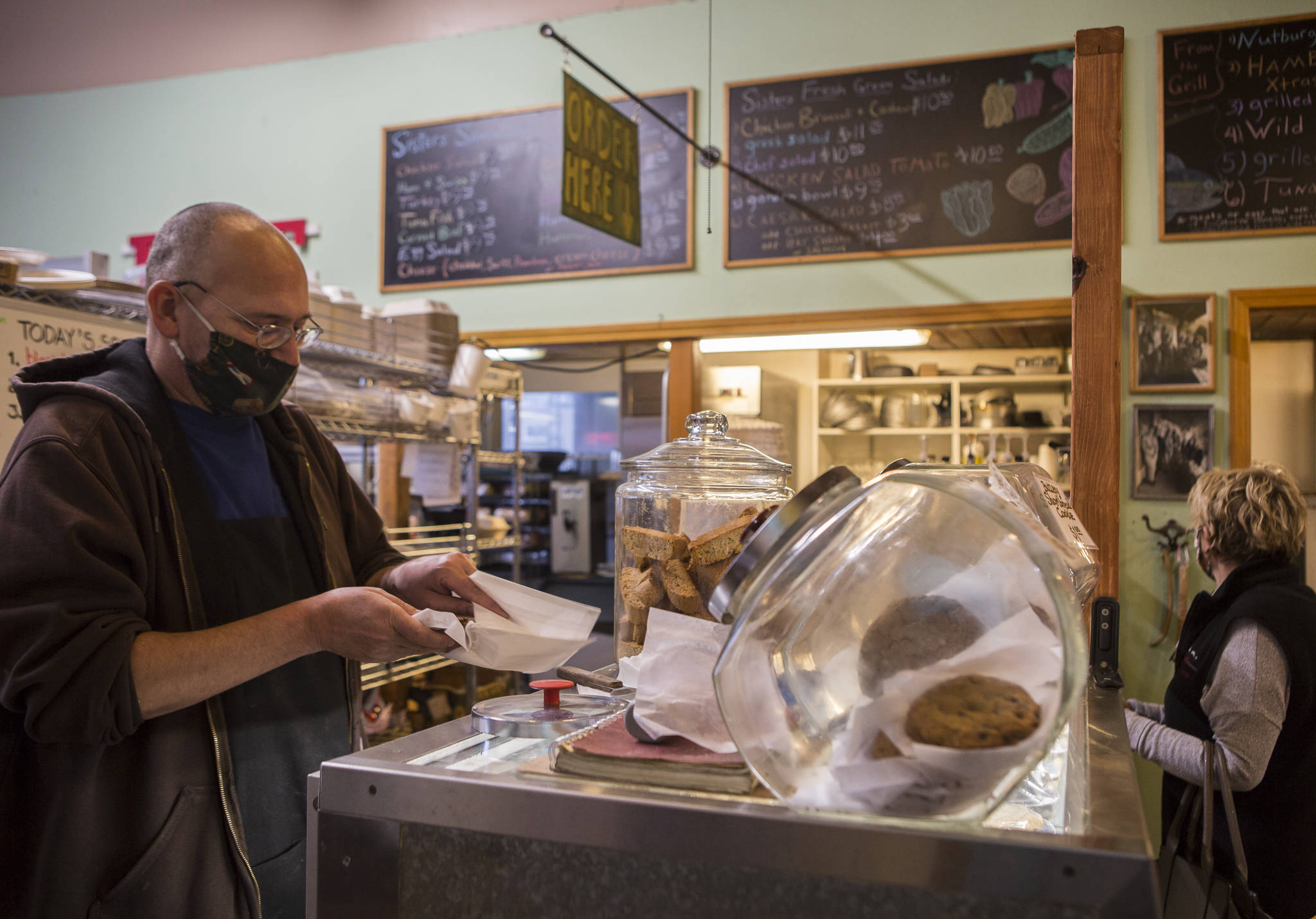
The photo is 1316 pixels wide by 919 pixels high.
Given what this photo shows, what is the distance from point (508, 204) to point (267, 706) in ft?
11.1

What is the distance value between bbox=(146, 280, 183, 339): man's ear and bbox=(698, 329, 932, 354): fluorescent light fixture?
288cm

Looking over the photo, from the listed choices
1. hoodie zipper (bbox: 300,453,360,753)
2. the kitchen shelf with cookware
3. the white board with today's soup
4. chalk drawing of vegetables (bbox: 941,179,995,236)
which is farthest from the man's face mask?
the kitchen shelf with cookware

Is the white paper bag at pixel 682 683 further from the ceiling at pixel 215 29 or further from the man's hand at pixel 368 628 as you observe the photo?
Result: the ceiling at pixel 215 29

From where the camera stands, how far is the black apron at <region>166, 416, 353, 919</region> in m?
1.44

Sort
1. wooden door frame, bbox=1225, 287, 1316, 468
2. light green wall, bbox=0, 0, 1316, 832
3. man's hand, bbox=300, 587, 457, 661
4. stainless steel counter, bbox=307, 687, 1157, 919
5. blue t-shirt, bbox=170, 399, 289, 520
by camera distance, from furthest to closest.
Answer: light green wall, bbox=0, 0, 1316, 832 < wooden door frame, bbox=1225, 287, 1316, 468 < blue t-shirt, bbox=170, 399, 289, 520 < man's hand, bbox=300, 587, 457, 661 < stainless steel counter, bbox=307, 687, 1157, 919

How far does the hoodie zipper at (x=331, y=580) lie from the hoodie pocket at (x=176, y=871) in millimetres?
323

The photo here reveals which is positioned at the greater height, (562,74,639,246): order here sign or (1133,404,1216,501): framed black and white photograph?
(562,74,639,246): order here sign

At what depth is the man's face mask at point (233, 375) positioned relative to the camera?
1.50m

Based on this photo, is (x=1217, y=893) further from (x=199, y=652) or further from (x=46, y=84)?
(x=46, y=84)

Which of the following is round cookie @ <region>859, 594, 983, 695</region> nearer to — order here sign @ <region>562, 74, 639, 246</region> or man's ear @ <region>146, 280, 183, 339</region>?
man's ear @ <region>146, 280, 183, 339</region>

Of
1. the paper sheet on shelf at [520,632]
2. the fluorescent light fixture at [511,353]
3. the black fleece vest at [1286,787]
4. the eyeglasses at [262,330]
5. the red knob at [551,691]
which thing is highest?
the fluorescent light fixture at [511,353]

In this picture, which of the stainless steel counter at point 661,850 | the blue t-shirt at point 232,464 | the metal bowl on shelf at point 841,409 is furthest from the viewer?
the metal bowl on shelf at point 841,409

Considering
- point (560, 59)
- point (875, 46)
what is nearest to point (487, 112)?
point (560, 59)

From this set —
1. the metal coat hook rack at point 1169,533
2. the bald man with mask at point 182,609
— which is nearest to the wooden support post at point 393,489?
the bald man with mask at point 182,609
